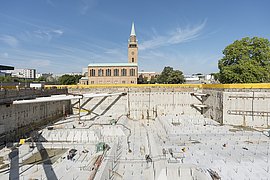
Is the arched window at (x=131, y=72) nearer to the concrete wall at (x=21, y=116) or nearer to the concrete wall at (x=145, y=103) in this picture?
the concrete wall at (x=145, y=103)

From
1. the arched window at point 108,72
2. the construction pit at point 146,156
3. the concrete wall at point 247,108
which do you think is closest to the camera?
the construction pit at point 146,156

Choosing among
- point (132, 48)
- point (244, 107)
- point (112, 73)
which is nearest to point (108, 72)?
point (112, 73)

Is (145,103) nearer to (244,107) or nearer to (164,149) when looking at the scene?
(244,107)

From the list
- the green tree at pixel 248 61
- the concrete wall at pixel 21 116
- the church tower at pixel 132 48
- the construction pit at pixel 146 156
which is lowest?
the construction pit at pixel 146 156

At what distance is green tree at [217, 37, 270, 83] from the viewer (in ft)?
86.3

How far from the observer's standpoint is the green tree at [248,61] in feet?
86.3

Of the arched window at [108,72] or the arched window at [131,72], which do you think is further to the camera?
the arched window at [131,72]

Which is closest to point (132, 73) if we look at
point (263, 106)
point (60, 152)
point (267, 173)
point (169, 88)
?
point (169, 88)

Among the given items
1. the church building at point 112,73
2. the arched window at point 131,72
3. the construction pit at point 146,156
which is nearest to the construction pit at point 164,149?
the construction pit at point 146,156

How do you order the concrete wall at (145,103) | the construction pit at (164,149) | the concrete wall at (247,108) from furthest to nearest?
the concrete wall at (145,103)
the concrete wall at (247,108)
the construction pit at (164,149)

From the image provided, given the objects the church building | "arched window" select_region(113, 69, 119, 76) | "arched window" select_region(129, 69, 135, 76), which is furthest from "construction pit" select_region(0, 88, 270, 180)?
"arched window" select_region(129, 69, 135, 76)

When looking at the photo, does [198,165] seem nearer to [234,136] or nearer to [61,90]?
[234,136]

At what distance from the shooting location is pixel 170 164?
11.9m

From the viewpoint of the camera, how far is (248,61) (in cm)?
2689
